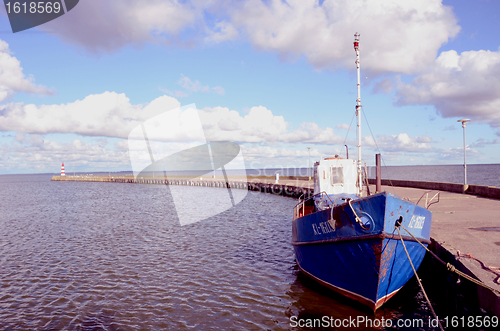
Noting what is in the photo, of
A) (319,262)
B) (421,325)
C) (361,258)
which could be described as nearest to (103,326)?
(319,262)

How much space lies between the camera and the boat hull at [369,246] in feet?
23.0

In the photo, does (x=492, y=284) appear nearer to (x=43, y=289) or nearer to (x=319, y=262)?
(x=319, y=262)

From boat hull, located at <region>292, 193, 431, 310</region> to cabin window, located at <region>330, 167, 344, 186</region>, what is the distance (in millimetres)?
3155

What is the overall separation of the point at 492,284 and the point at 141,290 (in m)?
9.50

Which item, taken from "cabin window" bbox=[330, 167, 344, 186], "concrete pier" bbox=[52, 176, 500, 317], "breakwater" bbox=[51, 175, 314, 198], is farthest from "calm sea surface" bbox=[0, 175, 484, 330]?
"breakwater" bbox=[51, 175, 314, 198]

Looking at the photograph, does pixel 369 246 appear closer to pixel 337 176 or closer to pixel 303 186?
pixel 337 176

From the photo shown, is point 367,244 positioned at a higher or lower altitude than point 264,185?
higher

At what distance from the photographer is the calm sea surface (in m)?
8.03

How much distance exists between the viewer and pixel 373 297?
748 cm

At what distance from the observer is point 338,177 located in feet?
38.0

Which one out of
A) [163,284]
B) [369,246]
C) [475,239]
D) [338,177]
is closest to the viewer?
[369,246]

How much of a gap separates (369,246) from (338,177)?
473 centimetres

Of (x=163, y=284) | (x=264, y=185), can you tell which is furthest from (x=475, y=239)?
(x=264, y=185)

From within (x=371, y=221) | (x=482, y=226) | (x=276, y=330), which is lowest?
(x=276, y=330)
